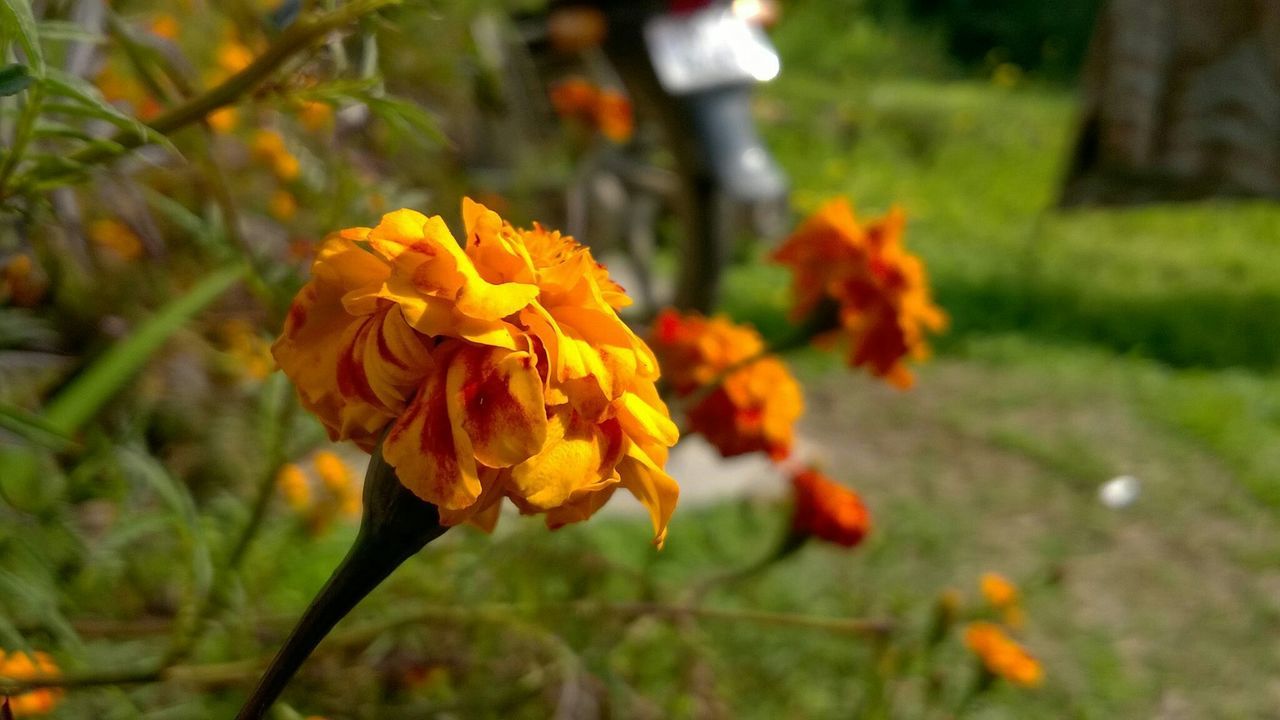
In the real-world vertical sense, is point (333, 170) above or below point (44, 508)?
above

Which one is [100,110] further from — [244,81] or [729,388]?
[729,388]

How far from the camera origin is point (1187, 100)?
2939 mm

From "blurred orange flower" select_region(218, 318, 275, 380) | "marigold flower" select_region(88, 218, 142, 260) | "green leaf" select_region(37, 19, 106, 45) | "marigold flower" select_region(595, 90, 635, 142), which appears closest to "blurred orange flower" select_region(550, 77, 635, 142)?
"marigold flower" select_region(595, 90, 635, 142)

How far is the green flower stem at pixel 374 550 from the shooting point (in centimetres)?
33

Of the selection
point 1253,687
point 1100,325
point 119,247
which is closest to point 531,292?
point 119,247

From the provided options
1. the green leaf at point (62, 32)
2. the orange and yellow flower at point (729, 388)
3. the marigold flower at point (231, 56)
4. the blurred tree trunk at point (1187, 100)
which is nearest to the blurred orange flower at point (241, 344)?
the marigold flower at point (231, 56)

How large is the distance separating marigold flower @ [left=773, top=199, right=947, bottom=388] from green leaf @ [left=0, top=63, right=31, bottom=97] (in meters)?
0.62

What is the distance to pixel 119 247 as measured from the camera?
1.18 meters

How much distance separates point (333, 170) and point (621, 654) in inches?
24.1

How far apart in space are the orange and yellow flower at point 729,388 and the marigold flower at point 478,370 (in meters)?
0.46

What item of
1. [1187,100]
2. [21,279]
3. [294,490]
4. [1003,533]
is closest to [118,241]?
[294,490]

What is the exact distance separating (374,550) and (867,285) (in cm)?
58

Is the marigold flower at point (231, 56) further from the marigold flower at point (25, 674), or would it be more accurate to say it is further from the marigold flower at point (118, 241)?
the marigold flower at point (25, 674)

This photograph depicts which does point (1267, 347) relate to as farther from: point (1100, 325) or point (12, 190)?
point (12, 190)
